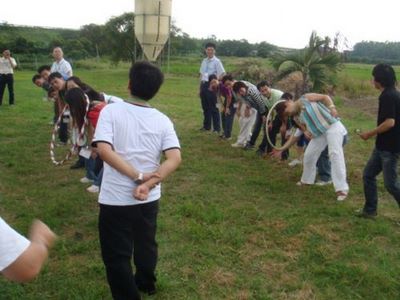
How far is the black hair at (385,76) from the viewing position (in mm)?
5066

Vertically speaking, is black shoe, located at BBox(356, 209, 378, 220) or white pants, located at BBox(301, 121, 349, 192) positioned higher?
white pants, located at BBox(301, 121, 349, 192)

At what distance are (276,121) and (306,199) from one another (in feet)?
6.25

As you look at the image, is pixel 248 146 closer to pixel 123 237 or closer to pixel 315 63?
pixel 315 63

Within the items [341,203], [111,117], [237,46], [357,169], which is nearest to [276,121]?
[357,169]

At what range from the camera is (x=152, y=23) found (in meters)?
9.92

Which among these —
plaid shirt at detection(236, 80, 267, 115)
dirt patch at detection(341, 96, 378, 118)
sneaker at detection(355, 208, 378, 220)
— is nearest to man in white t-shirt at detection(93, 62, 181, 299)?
sneaker at detection(355, 208, 378, 220)

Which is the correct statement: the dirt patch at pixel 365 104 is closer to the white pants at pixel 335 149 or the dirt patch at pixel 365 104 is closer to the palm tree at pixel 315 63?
the palm tree at pixel 315 63

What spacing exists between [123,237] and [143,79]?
3.65 feet

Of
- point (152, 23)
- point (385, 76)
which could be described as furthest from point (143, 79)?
point (152, 23)

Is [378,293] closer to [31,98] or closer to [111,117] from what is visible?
[111,117]

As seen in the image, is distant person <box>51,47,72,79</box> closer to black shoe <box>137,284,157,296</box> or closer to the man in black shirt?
the man in black shirt

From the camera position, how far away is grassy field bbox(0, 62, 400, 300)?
4043 mm

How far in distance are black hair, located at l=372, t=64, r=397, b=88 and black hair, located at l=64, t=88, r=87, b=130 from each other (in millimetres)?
3411

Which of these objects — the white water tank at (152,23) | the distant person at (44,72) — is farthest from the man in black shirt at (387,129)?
the distant person at (44,72)
